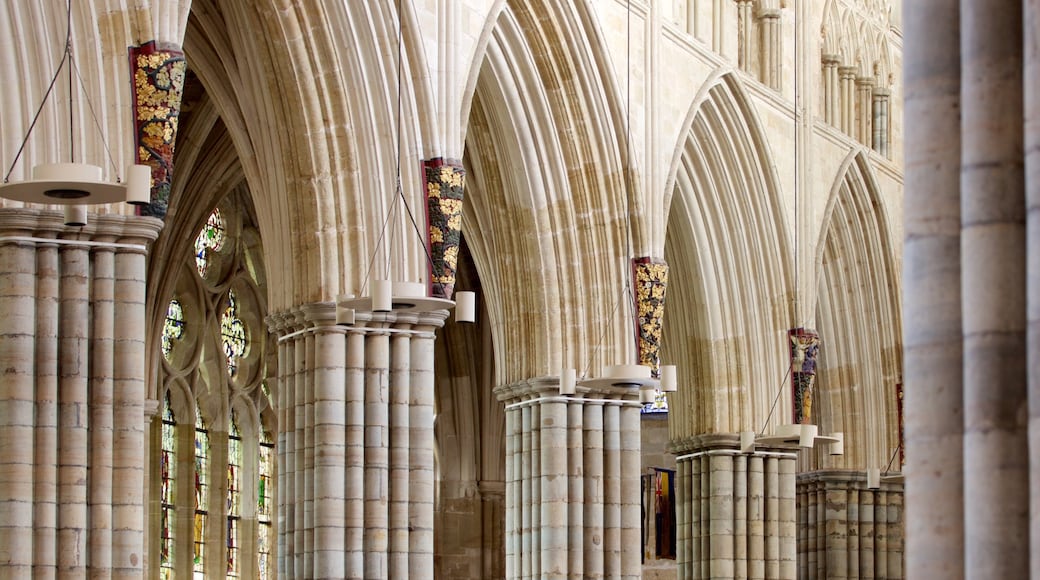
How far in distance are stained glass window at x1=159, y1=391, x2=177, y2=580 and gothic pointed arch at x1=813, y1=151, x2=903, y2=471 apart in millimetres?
10569

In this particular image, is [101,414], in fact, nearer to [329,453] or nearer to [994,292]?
[329,453]

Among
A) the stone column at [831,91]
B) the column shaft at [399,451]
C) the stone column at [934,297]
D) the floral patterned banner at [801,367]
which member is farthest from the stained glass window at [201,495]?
the stone column at [934,297]

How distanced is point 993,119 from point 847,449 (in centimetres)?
Answer: 2516

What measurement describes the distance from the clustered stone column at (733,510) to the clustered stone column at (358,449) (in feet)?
27.8

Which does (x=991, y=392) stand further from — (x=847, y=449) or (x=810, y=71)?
(x=847, y=449)

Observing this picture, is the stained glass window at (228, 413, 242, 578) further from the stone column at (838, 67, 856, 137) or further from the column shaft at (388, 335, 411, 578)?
the stone column at (838, 67, 856, 137)

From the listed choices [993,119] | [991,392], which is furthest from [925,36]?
[991,392]

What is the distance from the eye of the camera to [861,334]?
31.5 meters

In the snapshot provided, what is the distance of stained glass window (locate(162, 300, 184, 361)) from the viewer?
88.4 ft

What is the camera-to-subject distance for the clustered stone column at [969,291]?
622 cm

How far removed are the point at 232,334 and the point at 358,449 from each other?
1074 cm

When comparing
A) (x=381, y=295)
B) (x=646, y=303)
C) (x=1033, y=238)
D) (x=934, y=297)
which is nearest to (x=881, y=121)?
(x=646, y=303)

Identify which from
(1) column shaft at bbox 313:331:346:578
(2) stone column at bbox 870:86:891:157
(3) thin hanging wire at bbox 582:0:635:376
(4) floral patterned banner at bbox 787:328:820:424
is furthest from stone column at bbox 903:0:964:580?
(2) stone column at bbox 870:86:891:157

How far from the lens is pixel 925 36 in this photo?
678 cm
